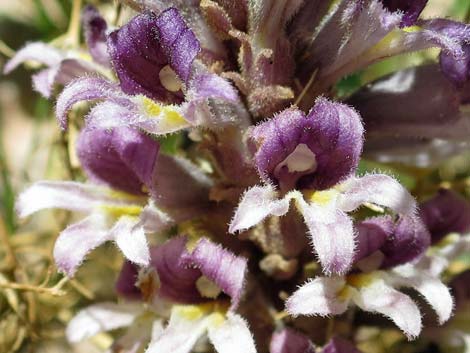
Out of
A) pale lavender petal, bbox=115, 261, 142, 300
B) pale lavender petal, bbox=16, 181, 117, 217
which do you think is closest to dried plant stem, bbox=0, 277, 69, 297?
pale lavender petal, bbox=115, 261, 142, 300

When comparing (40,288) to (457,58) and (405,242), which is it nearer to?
(405,242)

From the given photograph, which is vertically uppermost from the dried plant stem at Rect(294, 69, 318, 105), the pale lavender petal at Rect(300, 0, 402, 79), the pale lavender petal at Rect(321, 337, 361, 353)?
the pale lavender petal at Rect(300, 0, 402, 79)

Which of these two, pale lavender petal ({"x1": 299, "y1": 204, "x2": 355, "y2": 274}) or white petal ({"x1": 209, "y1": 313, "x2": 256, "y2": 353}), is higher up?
pale lavender petal ({"x1": 299, "y1": 204, "x2": 355, "y2": 274})

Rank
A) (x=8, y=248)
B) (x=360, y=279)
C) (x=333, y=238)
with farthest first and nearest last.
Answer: (x=8, y=248), (x=360, y=279), (x=333, y=238)

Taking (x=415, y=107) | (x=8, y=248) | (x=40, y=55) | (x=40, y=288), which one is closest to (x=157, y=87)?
(x=40, y=55)

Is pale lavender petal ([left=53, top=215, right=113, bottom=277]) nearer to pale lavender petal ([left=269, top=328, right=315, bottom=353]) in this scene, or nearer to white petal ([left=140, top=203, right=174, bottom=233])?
white petal ([left=140, top=203, right=174, bottom=233])
